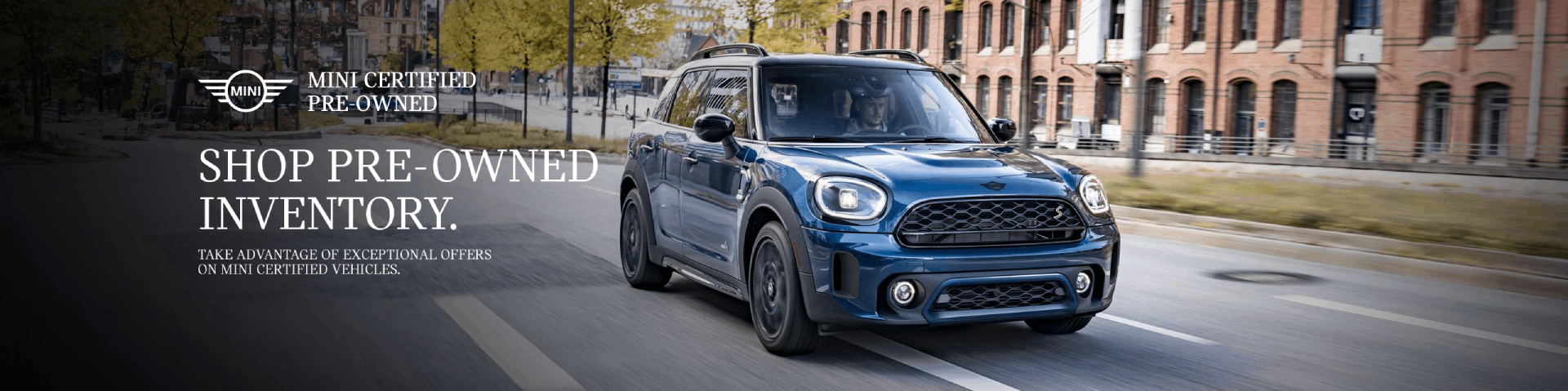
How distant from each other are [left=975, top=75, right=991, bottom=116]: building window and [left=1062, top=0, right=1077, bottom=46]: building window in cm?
480

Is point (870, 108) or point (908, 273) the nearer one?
point (908, 273)

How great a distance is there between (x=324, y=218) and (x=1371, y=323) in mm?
10113

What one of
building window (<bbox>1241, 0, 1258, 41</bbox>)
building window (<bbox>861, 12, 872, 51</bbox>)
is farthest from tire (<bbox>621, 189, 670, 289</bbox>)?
building window (<bbox>861, 12, 872, 51</bbox>)

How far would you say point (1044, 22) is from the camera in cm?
4991

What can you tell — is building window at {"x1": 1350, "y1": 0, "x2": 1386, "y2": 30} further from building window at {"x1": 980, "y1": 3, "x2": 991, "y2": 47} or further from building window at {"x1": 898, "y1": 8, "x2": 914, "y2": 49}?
building window at {"x1": 898, "y1": 8, "x2": 914, "y2": 49}

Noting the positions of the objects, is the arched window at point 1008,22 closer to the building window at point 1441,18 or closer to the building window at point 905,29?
the building window at point 905,29

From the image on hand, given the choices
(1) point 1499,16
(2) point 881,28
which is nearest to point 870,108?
(1) point 1499,16

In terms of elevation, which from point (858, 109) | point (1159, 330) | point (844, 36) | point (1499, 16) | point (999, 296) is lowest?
point (1159, 330)

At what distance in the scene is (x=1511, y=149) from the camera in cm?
3369

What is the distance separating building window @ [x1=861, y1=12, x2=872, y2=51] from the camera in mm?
59344

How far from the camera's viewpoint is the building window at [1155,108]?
44906 millimetres

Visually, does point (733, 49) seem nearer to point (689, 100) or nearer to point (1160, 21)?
point (689, 100)

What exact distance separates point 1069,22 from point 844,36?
16.2 m

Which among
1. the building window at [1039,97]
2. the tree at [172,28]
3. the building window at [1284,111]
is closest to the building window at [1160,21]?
the building window at [1284,111]
